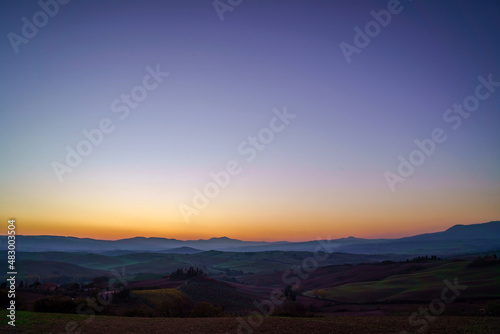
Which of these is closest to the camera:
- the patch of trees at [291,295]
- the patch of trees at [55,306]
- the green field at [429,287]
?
the patch of trees at [55,306]

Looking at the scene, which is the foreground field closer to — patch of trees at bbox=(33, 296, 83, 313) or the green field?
patch of trees at bbox=(33, 296, 83, 313)

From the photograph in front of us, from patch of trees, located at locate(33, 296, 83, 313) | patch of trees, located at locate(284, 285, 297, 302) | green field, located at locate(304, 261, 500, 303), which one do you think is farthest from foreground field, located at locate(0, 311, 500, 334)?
patch of trees, located at locate(284, 285, 297, 302)

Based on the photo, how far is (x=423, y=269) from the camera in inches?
3462

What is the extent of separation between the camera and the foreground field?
69.5ft

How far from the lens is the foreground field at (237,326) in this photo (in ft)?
69.5

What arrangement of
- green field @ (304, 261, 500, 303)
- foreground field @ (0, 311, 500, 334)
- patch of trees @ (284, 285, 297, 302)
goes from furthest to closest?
patch of trees @ (284, 285, 297, 302) < green field @ (304, 261, 500, 303) < foreground field @ (0, 311, 500, 334)

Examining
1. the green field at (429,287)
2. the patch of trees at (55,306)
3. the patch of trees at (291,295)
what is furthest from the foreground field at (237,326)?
the patch of trees at (291,295)

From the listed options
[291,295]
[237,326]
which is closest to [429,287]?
[291,295]

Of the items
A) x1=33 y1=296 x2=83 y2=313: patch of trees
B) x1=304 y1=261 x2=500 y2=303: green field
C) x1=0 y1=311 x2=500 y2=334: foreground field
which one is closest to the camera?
x1=0 y1=311 x2=500 y2=334: foreground field

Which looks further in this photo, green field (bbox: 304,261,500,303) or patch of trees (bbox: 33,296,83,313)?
green field (bbox: 304,261,500,303)

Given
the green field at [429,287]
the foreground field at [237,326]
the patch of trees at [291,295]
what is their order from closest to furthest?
the foreground field at [237,326]
the green field at [429,287]
the patch of trees at [291,295]

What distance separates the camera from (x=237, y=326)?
916 inches

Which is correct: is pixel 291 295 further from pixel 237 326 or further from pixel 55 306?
pixel 55 306

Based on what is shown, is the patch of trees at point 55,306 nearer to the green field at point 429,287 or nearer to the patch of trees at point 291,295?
the patch of trees at point 291,295
